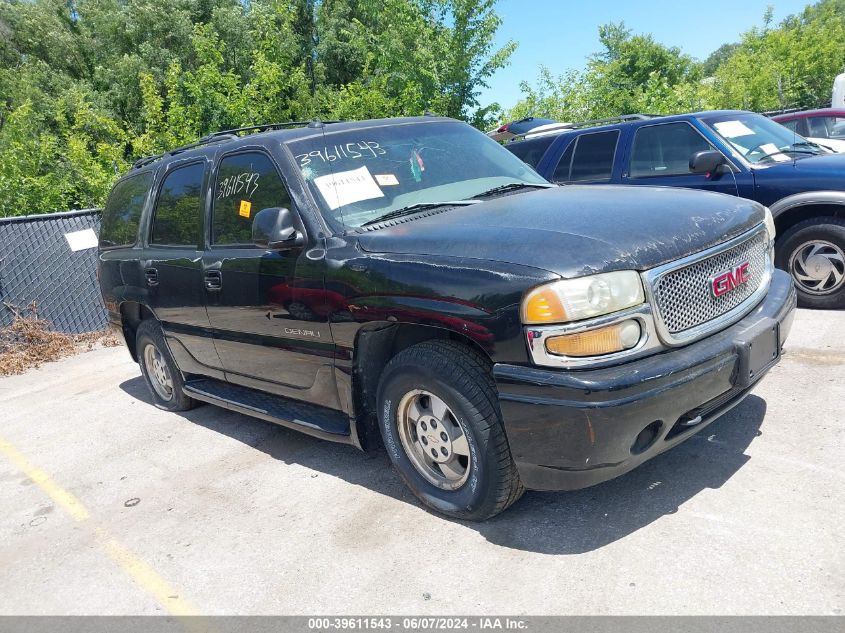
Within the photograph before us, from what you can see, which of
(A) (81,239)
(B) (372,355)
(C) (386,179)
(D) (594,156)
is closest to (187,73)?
(A) (81,239)

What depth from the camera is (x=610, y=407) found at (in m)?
2.64

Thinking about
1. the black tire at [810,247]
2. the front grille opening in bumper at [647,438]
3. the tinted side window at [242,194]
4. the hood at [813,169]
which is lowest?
the black tire at [810,247]

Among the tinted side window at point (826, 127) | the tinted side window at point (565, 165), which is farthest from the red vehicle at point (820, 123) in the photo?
the tinted side window at point (565, 165)

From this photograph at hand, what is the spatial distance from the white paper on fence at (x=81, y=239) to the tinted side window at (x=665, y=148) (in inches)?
259

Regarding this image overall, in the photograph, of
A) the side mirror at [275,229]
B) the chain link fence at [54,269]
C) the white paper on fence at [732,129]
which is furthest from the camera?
the chain link fence at [54,269]

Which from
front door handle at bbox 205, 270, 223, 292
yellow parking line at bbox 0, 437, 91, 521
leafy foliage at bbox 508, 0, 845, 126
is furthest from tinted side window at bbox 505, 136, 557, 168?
leafy foliage at bbox 508, 0, 845, 126

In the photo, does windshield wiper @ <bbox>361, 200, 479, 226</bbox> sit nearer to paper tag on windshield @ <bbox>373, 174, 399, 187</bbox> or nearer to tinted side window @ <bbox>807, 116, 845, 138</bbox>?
paper tag on windshield @ <bbox>373, 174, 399, 187</bbox>

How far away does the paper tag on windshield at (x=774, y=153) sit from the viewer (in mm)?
6430

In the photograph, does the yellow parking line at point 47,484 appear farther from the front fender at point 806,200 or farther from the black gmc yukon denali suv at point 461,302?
the front fender at point 806,200

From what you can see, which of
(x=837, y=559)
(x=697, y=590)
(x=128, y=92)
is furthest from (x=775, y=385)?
(x=128, y=92)

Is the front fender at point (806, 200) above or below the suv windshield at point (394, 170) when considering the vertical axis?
below

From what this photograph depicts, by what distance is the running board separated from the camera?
3.77 m

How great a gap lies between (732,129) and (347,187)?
454 cm

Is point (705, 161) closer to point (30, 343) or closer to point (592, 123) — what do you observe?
point (592, 123)
